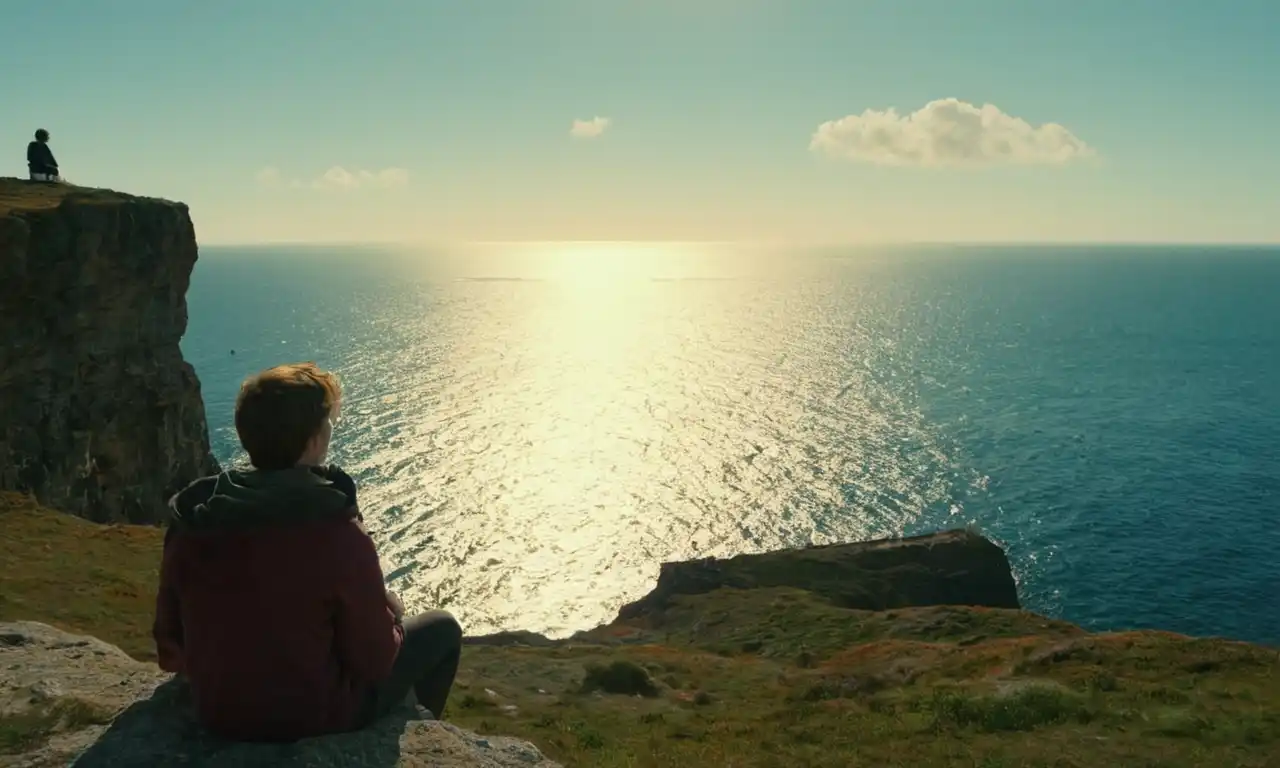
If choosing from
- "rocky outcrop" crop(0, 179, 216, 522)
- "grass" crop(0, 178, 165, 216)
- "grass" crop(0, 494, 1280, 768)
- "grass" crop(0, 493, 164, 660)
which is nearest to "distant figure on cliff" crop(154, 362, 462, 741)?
"grass" crop(0, 494, 1280, 768)

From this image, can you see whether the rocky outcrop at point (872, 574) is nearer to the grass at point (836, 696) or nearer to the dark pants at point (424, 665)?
the grass at point (836, 696)

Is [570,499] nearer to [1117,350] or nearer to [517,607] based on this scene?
[517,607]

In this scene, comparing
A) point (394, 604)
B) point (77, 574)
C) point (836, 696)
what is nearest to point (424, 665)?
point (394, 604)

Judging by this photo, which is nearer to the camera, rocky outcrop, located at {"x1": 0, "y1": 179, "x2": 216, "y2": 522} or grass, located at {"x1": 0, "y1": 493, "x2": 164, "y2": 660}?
grass, located at {"x1": 0, "y1": 493, "x2": 164, "y2": 660}

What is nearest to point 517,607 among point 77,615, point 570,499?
point 570,499

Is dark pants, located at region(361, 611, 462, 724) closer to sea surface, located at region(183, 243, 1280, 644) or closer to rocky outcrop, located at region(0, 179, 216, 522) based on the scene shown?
rocky outcrop, located at region(0, 179, 216, 522)

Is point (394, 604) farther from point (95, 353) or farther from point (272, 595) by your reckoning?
point (95, 353)

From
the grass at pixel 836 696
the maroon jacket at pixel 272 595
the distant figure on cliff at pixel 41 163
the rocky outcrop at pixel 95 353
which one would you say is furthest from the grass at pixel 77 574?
the distant figure on cliff at pixel 41 163

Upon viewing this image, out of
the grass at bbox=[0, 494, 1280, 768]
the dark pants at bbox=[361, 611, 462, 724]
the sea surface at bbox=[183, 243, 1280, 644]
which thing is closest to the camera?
the dark pants at bbox=[361, 611, 462, 724]
